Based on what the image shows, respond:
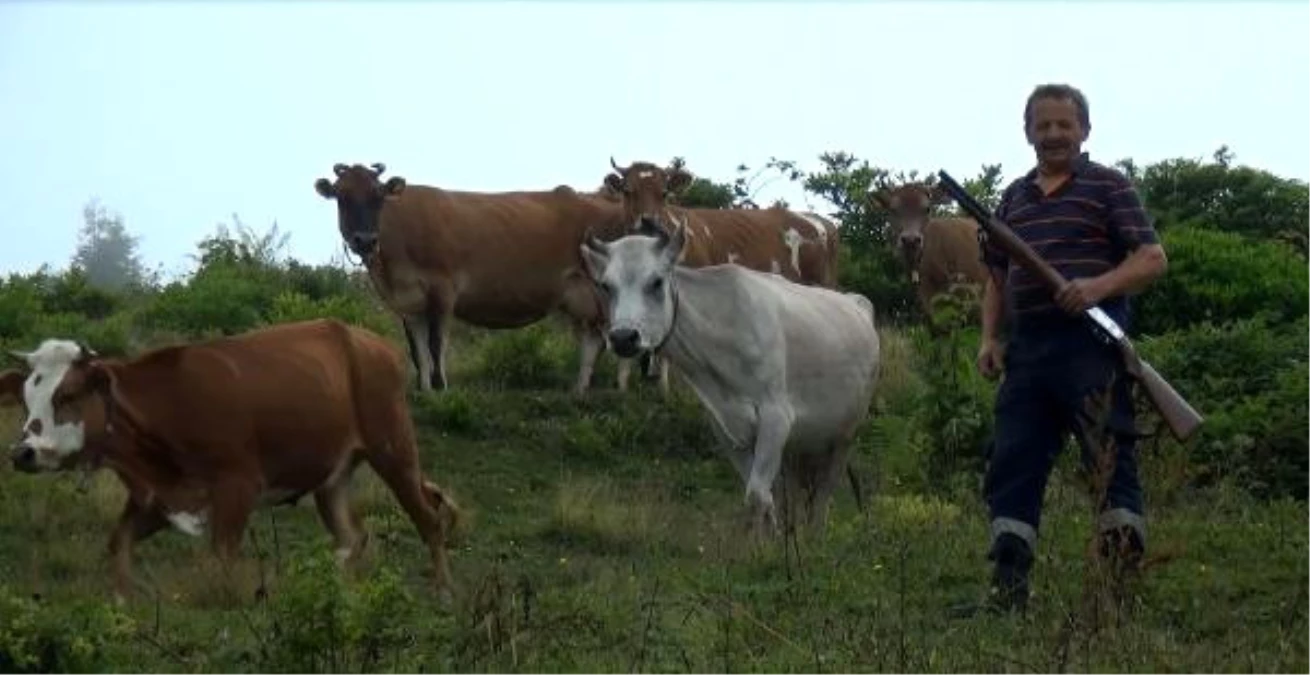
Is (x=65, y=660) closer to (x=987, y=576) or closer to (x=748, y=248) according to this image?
(x=987, y=576)

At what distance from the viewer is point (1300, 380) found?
13328 millimetres

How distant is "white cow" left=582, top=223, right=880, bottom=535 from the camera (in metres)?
12.2

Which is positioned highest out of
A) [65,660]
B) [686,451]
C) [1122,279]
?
[1122,279]

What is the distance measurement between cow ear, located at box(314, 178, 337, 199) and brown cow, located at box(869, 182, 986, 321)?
727cm

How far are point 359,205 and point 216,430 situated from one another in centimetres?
808

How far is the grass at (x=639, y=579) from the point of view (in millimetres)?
6977

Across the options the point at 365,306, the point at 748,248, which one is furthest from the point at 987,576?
the point at 365,306

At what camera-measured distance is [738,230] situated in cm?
2156

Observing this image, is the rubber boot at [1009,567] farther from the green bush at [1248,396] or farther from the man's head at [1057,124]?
the green bush at [1248,396]

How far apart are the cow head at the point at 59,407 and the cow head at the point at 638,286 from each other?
292cm

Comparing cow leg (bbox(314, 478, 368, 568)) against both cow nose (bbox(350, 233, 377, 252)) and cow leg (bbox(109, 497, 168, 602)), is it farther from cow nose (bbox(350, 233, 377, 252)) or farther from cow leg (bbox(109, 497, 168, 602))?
cow nose (bbox(350, 233, 377, 252))

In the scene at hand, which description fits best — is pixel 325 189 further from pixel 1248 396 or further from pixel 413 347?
pixel 1248 396

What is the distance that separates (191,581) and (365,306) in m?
12.6

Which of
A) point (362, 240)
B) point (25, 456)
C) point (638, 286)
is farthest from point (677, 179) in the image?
point (25, 456)
